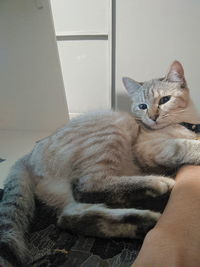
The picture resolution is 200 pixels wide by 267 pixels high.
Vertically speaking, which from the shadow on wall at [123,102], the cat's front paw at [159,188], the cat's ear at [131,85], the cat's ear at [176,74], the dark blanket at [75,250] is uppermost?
the cat's ear at [176,74]

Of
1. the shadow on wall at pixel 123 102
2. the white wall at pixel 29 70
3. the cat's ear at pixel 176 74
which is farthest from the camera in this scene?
the shadow on wall at pixel 123 102

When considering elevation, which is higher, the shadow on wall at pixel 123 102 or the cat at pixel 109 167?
the cat at pixel 109 167

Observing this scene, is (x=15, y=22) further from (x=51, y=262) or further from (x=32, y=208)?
(x=51, y=262)

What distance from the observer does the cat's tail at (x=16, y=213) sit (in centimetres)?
78

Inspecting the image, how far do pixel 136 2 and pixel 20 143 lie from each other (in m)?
1.35

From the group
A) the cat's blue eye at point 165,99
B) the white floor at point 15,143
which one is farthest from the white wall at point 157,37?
the white floor at point 15,143

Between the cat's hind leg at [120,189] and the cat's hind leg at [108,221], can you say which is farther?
the cat's hind leg at [120,189]

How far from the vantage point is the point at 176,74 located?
1.39 metres

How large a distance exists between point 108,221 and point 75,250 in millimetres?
159

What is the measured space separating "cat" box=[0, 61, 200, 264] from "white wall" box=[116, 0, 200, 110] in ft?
1.00

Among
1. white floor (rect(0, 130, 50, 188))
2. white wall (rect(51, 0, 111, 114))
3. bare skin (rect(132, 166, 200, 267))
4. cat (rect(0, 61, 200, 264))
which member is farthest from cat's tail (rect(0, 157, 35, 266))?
white wall (rect(51, 0, 111, 114))

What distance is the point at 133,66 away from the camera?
5.90 feet

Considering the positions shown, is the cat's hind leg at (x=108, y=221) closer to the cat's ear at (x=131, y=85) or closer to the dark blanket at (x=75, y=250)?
the dark blanket at (x=75, y=250)

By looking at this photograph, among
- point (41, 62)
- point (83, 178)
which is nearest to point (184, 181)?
point (83, 178)
